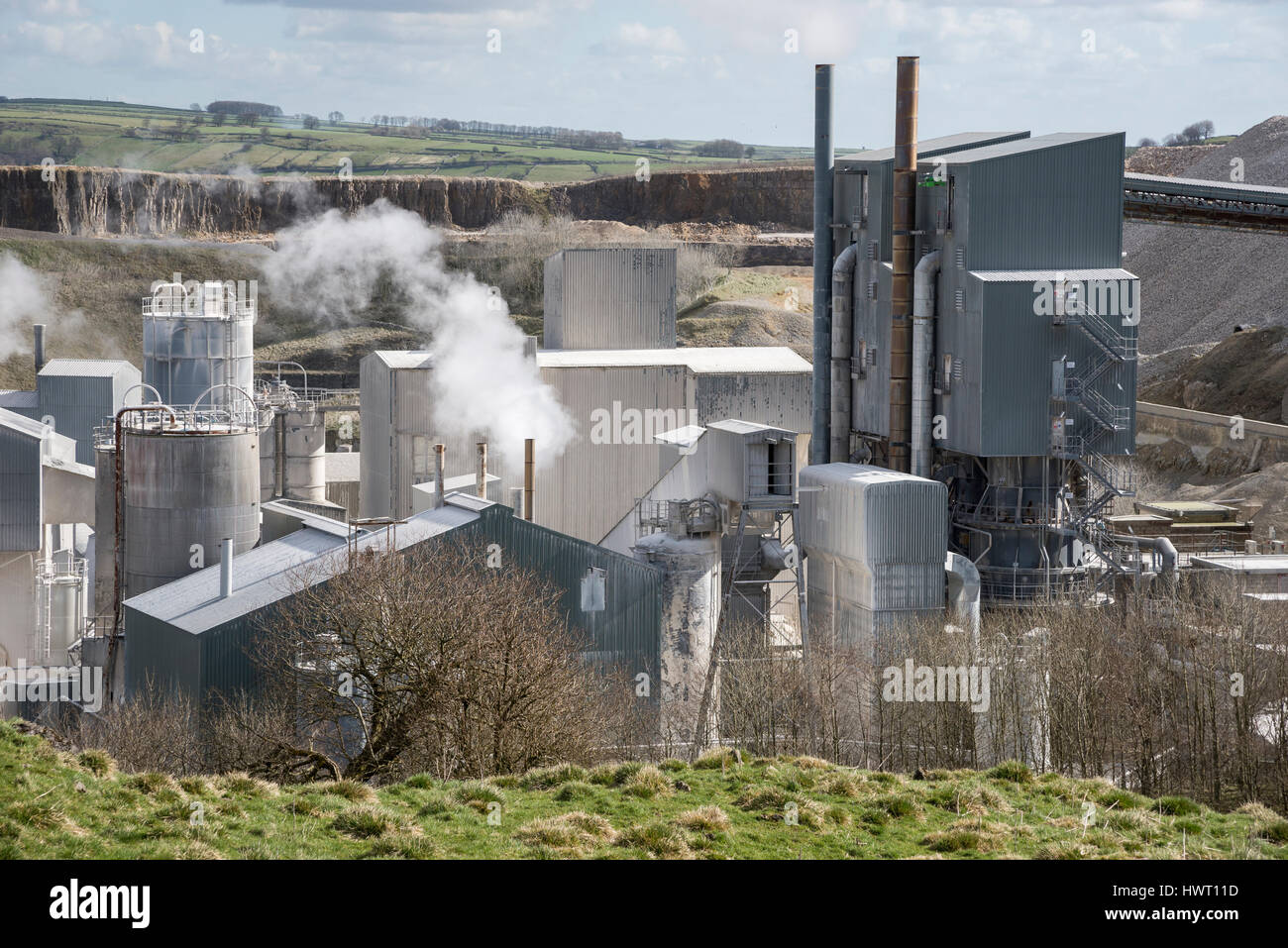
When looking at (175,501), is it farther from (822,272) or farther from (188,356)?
(822,272)

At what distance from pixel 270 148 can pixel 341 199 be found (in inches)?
941

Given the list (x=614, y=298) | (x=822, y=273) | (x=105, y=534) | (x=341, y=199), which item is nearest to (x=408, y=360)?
(x=614, y=298)

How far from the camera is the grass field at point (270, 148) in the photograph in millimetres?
109000

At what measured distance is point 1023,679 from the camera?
26453 millimetres

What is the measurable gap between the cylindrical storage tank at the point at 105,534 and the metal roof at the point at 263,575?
9.10 feet

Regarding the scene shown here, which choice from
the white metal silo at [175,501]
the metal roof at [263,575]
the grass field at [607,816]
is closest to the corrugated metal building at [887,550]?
the metal roof at [263,575]

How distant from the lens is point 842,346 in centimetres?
3628

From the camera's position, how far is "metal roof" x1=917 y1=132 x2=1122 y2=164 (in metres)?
30.6

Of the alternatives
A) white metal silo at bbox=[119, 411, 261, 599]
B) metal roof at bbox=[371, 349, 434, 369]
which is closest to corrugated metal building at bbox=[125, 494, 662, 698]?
white metal silo at bbox=[119, 411, 261, 599]

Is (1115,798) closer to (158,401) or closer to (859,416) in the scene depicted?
(859,416)

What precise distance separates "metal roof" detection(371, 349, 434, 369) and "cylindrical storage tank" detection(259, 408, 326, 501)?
9.86ft

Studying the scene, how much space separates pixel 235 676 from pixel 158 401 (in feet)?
37.3

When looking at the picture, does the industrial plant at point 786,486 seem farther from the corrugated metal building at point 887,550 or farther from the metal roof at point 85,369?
the metal roof at point 85,369

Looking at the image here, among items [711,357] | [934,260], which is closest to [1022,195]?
[934,260]
